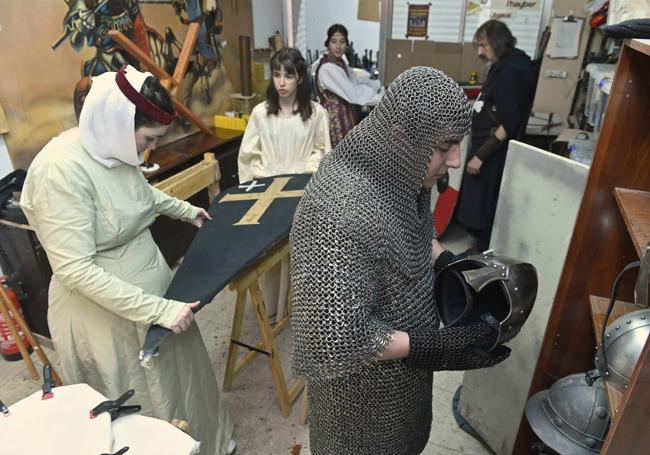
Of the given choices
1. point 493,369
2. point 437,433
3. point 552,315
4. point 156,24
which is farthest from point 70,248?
point 156,24

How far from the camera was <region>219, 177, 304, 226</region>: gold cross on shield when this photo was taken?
202cm

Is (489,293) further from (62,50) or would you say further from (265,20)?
(265,20)

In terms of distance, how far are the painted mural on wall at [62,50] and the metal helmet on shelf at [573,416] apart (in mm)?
2811

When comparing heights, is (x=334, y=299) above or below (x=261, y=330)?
above

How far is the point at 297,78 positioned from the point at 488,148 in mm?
1485

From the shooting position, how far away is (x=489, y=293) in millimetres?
1345

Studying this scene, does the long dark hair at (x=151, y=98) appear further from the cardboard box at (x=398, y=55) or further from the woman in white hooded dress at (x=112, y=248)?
the cardboard box at (x=398, y=55)

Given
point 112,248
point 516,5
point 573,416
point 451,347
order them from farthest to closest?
point 516,5, point 112,248, point 573,416, point 451,347

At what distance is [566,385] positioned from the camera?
1.33m

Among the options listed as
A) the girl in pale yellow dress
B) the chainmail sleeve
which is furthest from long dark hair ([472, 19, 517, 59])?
the chainmail sleeve

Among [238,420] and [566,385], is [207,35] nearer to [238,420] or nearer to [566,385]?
[238,420]

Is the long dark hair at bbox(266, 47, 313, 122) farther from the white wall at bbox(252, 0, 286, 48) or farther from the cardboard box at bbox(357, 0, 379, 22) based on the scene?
the cardboard box at bbox(357, 0, 379, 22)

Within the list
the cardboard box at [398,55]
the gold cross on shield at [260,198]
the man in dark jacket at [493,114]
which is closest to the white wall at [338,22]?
the cardboard box at [398,55]

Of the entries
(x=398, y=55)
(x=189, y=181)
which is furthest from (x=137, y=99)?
(x=398, y=55)
